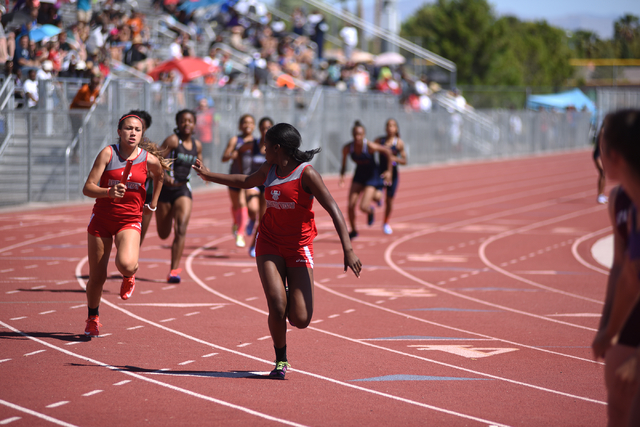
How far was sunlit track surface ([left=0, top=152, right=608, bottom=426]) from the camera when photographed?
541 cm

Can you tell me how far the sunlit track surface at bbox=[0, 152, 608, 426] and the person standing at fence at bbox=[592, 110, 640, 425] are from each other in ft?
5.66

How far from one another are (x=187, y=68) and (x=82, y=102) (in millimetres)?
4349

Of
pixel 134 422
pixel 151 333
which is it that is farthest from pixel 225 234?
pixel 134 422

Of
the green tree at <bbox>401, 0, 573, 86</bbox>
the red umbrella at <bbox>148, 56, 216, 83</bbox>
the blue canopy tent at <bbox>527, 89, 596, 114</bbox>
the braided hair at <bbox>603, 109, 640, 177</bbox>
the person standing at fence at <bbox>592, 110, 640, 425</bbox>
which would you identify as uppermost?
the green tree at <bbox>401, 0, 573, 86</bbox>

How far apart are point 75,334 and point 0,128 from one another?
38.7 feet

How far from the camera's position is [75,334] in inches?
294

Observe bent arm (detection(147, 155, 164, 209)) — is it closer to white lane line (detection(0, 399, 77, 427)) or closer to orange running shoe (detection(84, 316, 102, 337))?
orange running shoe (detection(84, 316, 102, 337))

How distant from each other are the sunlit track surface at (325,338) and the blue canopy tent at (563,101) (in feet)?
124

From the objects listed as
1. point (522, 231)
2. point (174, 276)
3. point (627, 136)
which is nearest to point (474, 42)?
point (522, 231)

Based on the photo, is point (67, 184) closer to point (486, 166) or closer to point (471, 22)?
point (486, 166)

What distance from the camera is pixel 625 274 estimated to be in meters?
3.51

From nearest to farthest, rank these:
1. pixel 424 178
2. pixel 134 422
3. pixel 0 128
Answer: pixel 134 422 < pixel 0 128 < pixel 424 178

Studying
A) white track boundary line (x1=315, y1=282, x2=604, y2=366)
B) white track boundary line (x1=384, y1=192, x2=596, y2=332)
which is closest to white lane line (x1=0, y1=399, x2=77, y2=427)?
white track boundary line (x1=315, y1=282, x2=604, y2=366)

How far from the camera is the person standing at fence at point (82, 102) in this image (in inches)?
737
